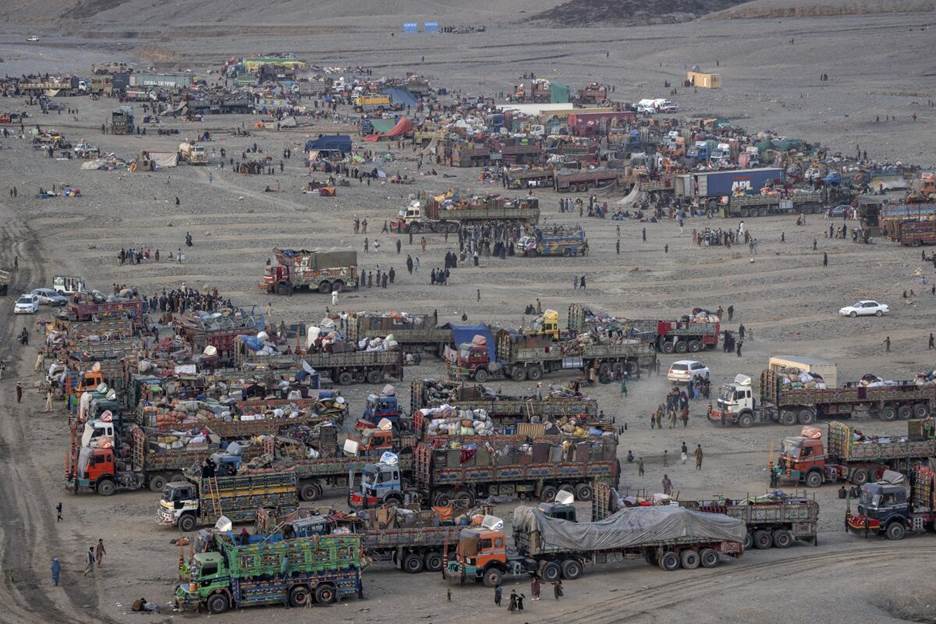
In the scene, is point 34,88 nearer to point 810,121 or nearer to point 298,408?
point 810,121

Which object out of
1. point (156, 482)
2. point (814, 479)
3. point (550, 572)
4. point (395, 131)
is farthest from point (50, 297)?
point (395, 131)

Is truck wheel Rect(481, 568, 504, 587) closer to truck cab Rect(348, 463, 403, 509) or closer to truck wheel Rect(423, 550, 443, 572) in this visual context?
truck wheel Rect(423, 550, 443, 572)

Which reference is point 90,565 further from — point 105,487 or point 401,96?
point 401,96

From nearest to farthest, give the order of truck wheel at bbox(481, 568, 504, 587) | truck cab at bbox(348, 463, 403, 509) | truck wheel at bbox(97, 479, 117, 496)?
truck wheel at bbox(481, 568, 504, 587) < truck cab at bbox(348, 463, 403, 509) < truck wheel at bbox(97, 479, 117, 496)

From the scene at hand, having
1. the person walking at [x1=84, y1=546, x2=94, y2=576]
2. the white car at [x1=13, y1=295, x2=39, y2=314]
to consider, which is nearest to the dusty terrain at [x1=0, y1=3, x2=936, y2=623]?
the person walking at [x1=84, y1=546, x2=94, y2=576]

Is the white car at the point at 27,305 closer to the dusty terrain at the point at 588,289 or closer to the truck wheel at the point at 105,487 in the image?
the dusty terrain at the point at 588,289

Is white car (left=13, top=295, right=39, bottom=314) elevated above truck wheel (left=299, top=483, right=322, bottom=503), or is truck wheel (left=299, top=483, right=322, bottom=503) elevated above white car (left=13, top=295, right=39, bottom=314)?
white car (left=13, top=295, right=39, bottom=314)

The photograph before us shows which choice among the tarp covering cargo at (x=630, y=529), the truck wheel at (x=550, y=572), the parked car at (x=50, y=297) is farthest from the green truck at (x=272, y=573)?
the parked car at (x=50, y=297)
